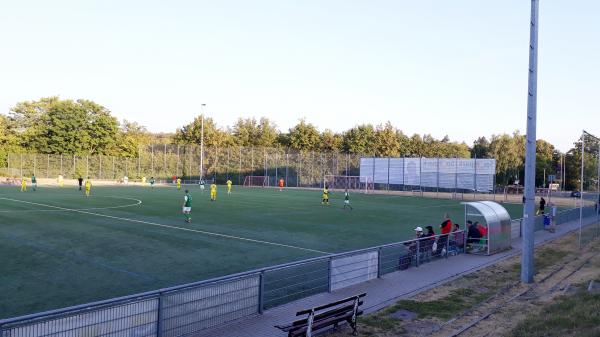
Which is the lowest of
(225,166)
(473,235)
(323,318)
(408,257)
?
(323,318)

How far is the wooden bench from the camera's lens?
29.2 feet

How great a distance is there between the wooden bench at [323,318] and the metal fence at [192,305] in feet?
4.64

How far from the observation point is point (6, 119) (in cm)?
8256

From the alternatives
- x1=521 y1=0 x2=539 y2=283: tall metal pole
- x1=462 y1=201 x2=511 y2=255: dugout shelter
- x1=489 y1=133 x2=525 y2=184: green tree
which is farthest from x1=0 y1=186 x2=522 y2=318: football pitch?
x1=489 y1=133 x2=525 y2=184: green tree

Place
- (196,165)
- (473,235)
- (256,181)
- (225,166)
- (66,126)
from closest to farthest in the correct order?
(473,235) → (256,181) → (225,166) → (196,165) → (66,126)

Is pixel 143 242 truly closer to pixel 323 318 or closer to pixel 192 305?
pixel 192 305

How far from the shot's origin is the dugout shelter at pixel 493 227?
63.7 ft

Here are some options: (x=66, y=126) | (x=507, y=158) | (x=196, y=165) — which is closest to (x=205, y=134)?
(x=196, y=165)

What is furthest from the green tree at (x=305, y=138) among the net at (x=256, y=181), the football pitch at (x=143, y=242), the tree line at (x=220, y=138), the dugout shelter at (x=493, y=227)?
the dugout shelter at (x=493, y=227)

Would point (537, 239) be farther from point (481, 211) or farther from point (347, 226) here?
point (347, 226)

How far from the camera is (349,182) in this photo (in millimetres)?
73938

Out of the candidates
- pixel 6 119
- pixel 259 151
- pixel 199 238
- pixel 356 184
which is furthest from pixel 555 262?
pixel 6 119

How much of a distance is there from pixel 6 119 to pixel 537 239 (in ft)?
275

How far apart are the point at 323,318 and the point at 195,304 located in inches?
94.9
